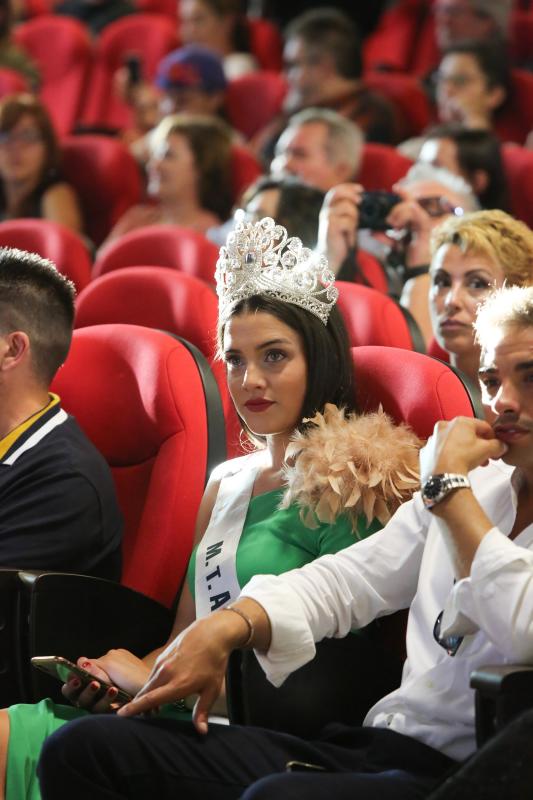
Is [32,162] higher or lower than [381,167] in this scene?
lower

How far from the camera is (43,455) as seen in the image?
2096mm

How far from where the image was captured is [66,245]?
3494 millimetres

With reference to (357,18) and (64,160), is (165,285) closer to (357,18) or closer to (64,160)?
(64,160)

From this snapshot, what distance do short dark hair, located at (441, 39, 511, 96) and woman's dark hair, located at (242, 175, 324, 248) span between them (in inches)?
62.8

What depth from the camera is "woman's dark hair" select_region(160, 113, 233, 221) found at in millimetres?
4336

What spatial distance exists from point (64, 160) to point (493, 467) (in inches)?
133

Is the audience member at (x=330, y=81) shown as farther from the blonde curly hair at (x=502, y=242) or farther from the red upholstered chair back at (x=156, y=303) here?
the blonde curly hair at (x=502, y=242)

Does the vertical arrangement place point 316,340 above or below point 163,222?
above

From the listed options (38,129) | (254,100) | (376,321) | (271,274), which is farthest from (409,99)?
(271,274)

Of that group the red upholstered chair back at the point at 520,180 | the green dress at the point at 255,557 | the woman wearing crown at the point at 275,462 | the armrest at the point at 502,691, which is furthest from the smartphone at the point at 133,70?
the armrest at the point at 502,691

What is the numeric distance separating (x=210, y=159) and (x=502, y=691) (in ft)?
10.5

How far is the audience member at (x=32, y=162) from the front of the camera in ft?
15.1

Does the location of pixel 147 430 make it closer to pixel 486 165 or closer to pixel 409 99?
pixel 486 165

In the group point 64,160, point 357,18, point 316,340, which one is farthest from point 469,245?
point 357,18
